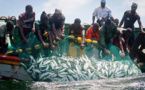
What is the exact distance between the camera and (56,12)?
693 centimetres

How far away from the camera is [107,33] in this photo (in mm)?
7496

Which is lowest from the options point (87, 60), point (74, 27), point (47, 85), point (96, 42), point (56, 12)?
point (47, 85)

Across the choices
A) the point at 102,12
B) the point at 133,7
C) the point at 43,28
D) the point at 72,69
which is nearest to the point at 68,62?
the point at 72,69

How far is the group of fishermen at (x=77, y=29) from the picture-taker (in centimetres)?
641

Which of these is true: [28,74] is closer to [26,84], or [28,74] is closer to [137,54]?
[26,84]

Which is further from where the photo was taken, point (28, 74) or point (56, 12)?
point (56, 12)

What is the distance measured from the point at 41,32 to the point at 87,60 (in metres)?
1.73

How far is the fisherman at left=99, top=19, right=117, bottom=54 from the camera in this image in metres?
7.34

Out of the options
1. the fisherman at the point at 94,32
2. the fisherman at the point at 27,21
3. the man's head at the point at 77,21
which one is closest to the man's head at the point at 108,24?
the fisherman at the point at 94,32

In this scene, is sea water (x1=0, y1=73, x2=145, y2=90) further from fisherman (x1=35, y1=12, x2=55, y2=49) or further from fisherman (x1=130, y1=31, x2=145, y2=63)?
fisherman (x1=130, y1=31, x2=145, y2=63)

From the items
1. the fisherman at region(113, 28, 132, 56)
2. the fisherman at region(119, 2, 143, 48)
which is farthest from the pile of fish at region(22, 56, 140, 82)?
the fisherman at region(119, 2, 143, 48)

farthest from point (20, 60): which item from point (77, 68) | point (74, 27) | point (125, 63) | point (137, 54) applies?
point (137, 54)

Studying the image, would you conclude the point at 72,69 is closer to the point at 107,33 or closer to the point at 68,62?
the point at 68,62

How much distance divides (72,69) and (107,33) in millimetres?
2084
